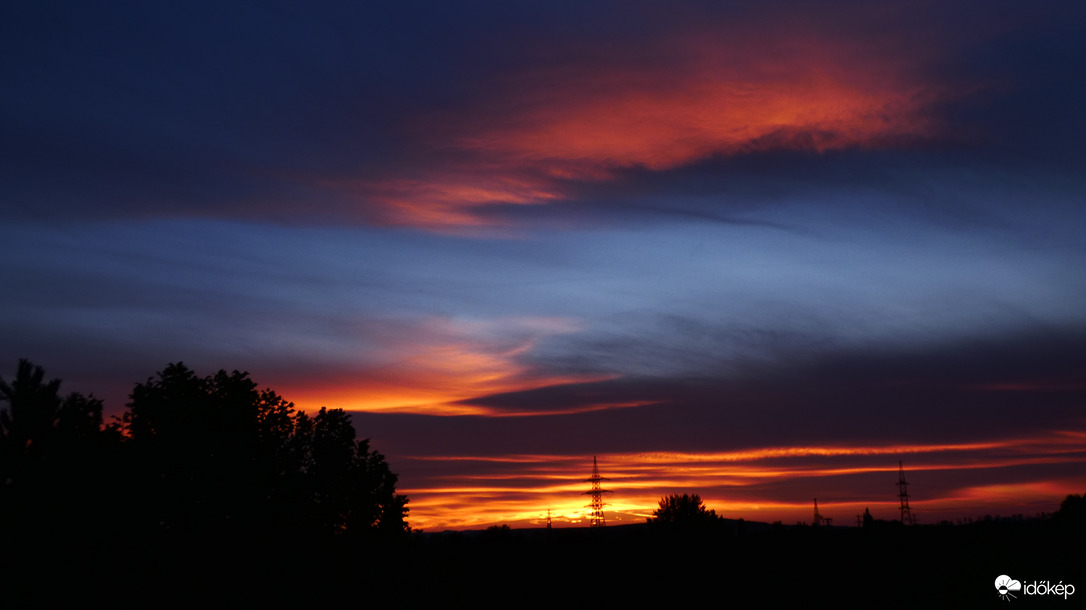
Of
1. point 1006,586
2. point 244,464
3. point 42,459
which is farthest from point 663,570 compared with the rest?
point 244,464

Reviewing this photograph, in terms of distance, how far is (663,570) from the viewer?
24.1 metres

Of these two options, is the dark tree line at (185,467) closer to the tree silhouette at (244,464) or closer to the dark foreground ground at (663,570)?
the tree silhouette at (244,464)

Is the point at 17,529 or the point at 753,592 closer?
the point at 753,592

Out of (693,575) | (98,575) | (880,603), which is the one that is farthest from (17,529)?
(880,603)

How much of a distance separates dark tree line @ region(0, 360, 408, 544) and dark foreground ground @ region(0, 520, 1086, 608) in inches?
992

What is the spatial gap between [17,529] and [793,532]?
38.6m

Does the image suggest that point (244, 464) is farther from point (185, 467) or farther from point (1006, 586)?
point (1006, 586)

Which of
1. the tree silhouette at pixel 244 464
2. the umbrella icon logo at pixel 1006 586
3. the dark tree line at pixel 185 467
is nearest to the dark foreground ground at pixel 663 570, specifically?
the umbrella icon logo at pixel 1006 586

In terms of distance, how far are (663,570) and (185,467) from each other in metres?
52.7

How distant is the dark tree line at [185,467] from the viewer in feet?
171

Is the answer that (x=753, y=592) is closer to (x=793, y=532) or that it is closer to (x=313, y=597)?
(x=793, y=532)

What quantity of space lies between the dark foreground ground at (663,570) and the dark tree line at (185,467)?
2520cm

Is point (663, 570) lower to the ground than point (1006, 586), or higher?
higher

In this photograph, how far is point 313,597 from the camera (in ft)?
81.9
